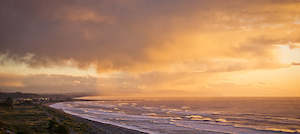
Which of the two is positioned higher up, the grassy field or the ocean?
the grassy field

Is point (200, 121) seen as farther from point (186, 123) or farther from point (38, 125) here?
point (38, 125)

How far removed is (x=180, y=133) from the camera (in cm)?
3838

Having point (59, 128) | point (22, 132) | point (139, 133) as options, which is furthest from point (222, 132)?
point (22, 132)

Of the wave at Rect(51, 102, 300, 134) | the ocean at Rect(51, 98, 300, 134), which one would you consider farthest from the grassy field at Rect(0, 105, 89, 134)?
the ocean at Rect(51, 98, 300, 134)

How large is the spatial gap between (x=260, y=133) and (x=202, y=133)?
1207 centimetres

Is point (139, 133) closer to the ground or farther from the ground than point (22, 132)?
closer to the ground

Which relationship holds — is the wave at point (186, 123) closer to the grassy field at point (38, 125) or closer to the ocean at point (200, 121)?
the ocean at point (200, 121)

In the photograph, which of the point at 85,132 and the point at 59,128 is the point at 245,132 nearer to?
the point at 85,132

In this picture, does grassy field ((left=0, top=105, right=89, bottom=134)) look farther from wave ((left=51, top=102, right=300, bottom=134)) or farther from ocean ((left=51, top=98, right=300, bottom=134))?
ocean ((left=51, top=98, right=300, bottom=134))

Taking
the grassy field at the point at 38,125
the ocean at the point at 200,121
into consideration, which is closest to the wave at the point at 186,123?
the ocean at the point at 200,121

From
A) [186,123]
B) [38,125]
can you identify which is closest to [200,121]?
[186,123]

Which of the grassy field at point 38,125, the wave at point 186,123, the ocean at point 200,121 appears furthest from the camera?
the ocean at point 200,121

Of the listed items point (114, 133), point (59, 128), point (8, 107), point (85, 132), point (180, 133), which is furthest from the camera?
point (8, 107)

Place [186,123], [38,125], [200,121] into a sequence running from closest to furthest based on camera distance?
1. [38,125]
2. [186,123]
3. [200,121]
